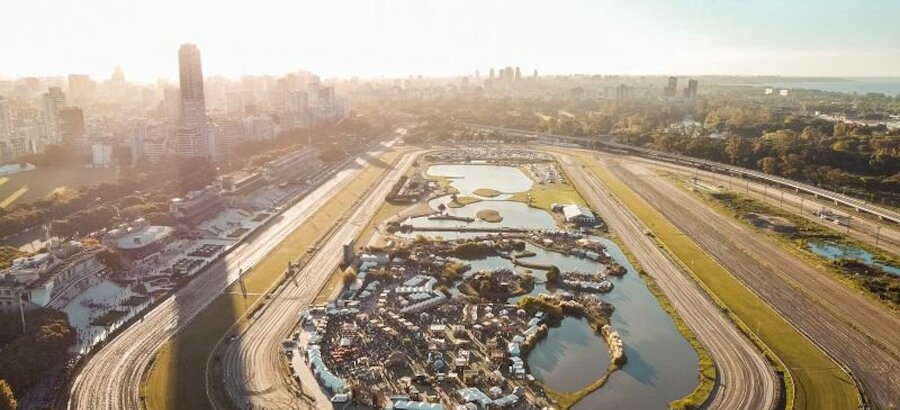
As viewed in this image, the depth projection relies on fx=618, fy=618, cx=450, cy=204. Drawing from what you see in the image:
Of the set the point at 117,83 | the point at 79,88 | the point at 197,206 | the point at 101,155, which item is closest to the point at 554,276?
the point at 197,206

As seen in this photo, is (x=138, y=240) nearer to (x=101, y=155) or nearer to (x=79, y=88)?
(x=101, y=155)

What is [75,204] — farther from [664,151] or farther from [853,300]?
[664,151]

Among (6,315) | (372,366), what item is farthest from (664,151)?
(6,315)

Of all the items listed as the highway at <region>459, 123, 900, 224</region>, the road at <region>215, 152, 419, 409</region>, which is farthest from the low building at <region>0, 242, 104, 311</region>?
the highway at <region>459, 123, 900, 224</region>

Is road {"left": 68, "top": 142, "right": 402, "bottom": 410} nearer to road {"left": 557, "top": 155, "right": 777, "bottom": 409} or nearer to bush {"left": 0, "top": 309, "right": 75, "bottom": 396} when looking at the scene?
bush {"left": 0, "top": 309, "right": 75, "bottom": 396}

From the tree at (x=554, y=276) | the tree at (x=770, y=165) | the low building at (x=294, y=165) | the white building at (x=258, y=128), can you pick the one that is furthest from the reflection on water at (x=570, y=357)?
the white building at (x=258, y=128)

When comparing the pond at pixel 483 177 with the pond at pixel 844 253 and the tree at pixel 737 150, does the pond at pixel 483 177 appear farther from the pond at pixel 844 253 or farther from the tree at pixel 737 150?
the pond at pixel 844 253
